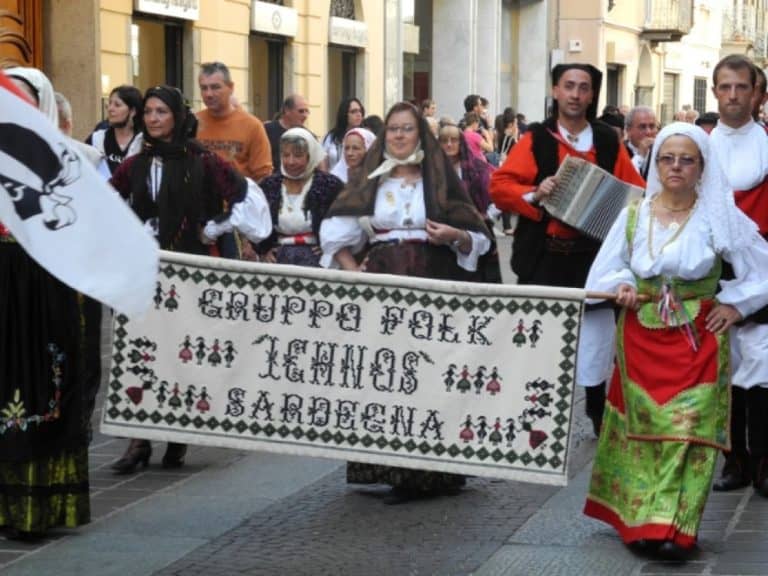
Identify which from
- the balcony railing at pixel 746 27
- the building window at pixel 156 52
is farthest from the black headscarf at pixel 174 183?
the balcony railing at pixel 746 27

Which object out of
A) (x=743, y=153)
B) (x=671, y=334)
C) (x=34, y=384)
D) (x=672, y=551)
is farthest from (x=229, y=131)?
(x=672, y=551)

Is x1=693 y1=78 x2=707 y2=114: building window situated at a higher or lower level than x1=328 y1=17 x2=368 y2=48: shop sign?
lower

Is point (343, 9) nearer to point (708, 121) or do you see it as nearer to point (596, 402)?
point (708, 121)

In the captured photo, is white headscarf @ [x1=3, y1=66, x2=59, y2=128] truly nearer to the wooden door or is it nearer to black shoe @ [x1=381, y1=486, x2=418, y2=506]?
black shoe @ [x1=381, y1=486, x2=418, y2=506]

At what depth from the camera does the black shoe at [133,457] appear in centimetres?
876

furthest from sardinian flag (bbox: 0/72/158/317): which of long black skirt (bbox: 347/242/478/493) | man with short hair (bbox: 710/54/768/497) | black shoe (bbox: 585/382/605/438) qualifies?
black shoe (bbox: 585/382/605/438)

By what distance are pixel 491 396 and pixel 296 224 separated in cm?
310

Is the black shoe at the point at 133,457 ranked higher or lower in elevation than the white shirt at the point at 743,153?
lower

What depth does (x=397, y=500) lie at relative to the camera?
317 inches

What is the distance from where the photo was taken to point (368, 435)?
705 centimetres

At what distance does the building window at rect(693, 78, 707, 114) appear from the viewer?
5527 cm

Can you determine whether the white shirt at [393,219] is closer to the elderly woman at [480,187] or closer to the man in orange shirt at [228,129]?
the elderly woman at [480,187]

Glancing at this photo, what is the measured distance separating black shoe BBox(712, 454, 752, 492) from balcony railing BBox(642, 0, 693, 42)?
40561 mm

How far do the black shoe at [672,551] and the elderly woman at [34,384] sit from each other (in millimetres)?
2271
